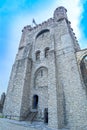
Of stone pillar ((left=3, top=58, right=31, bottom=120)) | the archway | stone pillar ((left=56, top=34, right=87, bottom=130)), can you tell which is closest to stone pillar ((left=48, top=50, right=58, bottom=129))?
stone pillar ((left=56, top=34, right=87, bottom=130))

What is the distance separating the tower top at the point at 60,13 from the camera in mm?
16609

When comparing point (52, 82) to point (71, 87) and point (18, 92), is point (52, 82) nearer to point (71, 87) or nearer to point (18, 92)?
point (71, 87)

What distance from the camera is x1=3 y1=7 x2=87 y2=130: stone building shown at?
9352mm

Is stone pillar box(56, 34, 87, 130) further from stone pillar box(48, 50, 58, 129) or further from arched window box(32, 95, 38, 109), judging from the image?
arched window box(32, 95, 38, 109)

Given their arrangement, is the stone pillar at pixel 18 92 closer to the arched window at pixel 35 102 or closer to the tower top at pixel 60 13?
the arched window at pixel 35 102

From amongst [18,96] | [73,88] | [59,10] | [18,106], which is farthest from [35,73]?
[59,10]

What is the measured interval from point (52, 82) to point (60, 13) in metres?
11.9

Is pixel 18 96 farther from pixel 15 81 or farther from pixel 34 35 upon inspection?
pixel 34 35

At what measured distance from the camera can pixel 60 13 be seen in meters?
17.1

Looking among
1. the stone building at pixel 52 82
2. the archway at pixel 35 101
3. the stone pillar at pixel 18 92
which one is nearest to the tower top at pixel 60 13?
the stone building at pixel 52 82

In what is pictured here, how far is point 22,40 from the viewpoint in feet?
62.0

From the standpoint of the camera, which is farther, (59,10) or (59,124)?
(59,10)

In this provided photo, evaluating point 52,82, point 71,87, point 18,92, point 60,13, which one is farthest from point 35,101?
point 60,13

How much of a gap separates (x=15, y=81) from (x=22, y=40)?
326 inches
